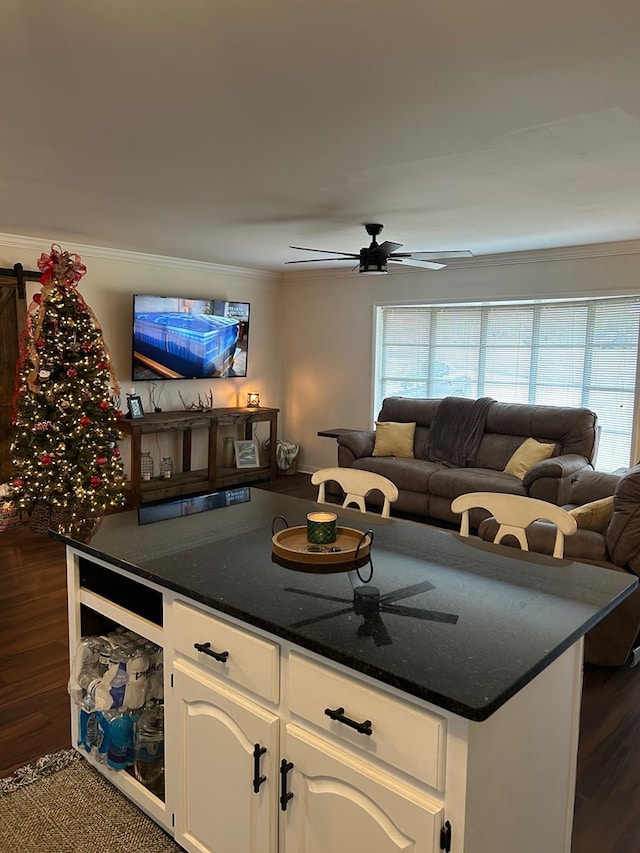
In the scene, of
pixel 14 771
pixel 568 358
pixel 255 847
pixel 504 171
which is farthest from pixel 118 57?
pixel 568 358

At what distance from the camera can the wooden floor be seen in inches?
84.0

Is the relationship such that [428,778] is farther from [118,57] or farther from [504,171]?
[504,171]

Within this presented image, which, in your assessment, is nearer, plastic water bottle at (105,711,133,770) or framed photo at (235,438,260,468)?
plastic water bottle at (105,711,133,770)

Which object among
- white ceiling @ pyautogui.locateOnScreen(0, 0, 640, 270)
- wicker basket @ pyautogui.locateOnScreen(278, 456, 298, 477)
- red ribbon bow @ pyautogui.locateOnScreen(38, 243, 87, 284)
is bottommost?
wicker basket @ pyautogui.locateOnScreen(278, 456, 298, 477)

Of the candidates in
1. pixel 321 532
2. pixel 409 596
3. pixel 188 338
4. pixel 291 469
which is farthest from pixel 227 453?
pixel 409 596

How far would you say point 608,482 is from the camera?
4395 millimetres

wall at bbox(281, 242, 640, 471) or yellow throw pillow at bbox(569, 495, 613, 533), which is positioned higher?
wall at bbox(281, 242, 640, 471)

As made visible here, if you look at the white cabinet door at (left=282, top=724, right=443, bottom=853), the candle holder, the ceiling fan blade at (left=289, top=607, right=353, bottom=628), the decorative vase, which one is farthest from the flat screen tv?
the white cabinet door at (left=282, top=724, right=443, bottom=853)

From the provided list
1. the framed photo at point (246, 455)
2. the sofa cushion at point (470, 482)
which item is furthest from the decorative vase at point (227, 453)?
the sofa cushion at point (470, 482)

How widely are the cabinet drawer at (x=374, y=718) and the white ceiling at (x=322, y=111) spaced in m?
1.71

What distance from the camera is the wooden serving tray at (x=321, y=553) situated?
1.84 metres

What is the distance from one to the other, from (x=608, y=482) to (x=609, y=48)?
10.4ft

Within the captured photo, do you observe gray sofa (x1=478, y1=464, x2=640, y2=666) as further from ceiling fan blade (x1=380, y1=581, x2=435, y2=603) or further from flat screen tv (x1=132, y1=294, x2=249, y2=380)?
flat screen tv (x1=132, y1=294, x2=249, y2=380)

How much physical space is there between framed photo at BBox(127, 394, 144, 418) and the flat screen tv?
0.23m
